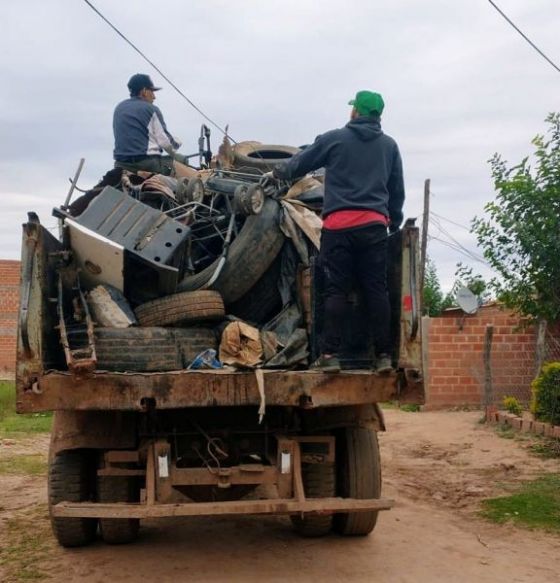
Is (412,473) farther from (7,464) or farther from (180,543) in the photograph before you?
(7,464)

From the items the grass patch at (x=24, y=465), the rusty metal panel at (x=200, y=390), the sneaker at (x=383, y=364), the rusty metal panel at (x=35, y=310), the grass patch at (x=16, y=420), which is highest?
the rusty metal panel at (x=35, y=310)

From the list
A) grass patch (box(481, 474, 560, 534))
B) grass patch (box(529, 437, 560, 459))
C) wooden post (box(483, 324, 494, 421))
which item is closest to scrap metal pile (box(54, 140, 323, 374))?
grass patch (box(481, 474, 560, 534))

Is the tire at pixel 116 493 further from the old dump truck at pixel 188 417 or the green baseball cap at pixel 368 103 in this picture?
the green baseball cap at pixel 368 103

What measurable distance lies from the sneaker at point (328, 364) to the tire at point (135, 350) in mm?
841

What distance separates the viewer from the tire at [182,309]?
16.5 feet

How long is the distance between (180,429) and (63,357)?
0.83 metres

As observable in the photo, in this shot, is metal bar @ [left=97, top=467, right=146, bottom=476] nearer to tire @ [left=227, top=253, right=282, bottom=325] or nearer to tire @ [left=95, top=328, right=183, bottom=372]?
tire @ [left=95, top=328, right=183, bottom=372]

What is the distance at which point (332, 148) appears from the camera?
5.07 m

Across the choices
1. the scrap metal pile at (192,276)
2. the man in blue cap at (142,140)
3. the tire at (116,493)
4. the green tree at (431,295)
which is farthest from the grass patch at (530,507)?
the green tree at (431,295)

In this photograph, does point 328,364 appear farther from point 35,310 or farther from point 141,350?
point 35,310

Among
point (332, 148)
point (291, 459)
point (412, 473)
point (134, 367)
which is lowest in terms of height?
point (412, 473)

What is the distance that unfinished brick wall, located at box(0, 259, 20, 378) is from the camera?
826 inches

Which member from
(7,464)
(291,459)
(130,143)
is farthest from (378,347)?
(7,464)

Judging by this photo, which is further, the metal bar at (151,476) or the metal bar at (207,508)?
the metal bar at (151,476)
